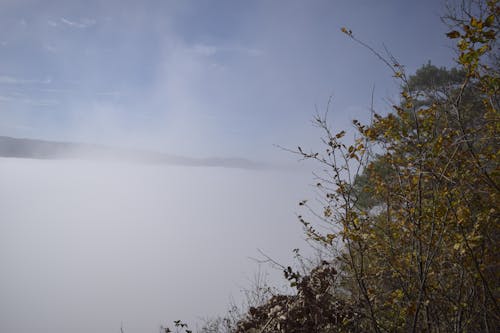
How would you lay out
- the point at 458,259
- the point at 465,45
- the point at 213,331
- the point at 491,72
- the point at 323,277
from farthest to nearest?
the point at 213,331 < the point at 491,72 < the point at 323,277 < the point at 458,259 < the point at 465,45

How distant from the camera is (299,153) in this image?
4.15 metres

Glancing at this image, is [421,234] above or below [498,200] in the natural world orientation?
below

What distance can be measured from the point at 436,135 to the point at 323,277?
1967 millimetres

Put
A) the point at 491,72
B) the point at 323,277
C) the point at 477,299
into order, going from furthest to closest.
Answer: the point at 491,72, the point at 323,277, the point at 477,299

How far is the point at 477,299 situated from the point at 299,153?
2425mm

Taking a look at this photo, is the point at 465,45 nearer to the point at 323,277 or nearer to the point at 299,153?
the point at 299,153

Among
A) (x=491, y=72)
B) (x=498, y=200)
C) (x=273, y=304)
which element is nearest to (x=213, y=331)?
(x=273, y=304)

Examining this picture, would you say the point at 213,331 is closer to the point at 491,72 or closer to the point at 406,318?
the point at 406,318

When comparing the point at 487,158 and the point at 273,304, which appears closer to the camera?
the point at 487,158

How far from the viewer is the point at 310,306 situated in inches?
136

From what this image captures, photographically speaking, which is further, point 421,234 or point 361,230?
point 361,230

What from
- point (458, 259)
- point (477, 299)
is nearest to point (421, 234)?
point (458, 259)

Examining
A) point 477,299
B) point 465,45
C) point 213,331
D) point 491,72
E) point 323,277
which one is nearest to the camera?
point 465,45

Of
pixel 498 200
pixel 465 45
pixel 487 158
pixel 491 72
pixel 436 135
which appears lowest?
pixel 498 200
